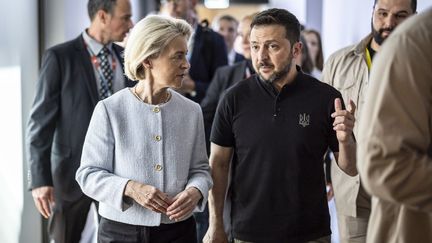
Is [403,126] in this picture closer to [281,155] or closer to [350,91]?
[281,155]

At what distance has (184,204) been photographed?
2.74 meters

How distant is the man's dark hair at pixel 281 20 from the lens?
10.0ft

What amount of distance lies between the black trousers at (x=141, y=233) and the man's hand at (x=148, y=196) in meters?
0.12

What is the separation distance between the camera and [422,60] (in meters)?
1.75

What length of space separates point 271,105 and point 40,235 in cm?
260

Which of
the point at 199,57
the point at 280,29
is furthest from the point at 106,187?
the point at 199,57

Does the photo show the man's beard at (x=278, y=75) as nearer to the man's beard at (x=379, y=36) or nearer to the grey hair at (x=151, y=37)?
the grey hair at (x=151, y=37)

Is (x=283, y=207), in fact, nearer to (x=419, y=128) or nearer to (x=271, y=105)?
(x=271, y=105)

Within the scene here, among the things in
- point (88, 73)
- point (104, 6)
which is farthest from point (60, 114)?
point (104, 6)

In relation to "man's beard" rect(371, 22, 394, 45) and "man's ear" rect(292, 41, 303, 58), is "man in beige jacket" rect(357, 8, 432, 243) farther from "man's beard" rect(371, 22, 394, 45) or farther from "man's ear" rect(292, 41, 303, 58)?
"man's beard" rect(371, 22, 394, 45)

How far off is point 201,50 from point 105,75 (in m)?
1.47

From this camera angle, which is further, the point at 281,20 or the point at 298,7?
the point at 298,7

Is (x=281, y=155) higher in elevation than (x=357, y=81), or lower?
lower

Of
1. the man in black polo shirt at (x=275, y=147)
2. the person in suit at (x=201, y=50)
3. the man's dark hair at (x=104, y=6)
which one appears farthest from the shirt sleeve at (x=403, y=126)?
the person in suit at (x=201, y=50)
